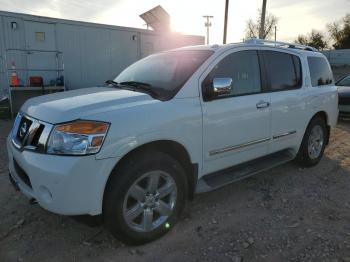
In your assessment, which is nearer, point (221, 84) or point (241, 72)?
point (221, 84)

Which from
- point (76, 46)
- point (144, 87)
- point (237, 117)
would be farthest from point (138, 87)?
point (76, 46)

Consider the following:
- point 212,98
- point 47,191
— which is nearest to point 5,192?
point 47,191

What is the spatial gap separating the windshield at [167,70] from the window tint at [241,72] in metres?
0.20

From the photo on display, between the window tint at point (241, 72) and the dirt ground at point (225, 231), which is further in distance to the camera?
the window tint at point (241, 72)

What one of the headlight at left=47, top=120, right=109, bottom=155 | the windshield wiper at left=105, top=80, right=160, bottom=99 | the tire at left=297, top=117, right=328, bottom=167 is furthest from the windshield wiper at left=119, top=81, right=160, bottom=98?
the tire at left=297, top=117, right=328, bottom=167

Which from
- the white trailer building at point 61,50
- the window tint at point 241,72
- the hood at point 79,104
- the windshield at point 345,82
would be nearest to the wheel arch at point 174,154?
the hood at point 79,104

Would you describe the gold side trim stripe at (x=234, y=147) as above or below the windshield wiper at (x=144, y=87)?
below

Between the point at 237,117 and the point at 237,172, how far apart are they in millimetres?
639

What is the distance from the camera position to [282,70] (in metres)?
4.71

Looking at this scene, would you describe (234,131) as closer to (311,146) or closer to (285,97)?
(285,97)

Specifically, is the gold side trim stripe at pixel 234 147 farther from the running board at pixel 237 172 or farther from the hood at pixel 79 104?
the hood at pixel 79 104

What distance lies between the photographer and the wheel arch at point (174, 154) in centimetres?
299

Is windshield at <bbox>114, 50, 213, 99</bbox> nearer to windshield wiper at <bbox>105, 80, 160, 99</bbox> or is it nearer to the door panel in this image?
windshield wiper at <bbox>105, 80, 160, 99</bbox>

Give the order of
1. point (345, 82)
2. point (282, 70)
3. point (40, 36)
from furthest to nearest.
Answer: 1. point (40, 36)
2. point (345, 82)
3. point (282, 70)
